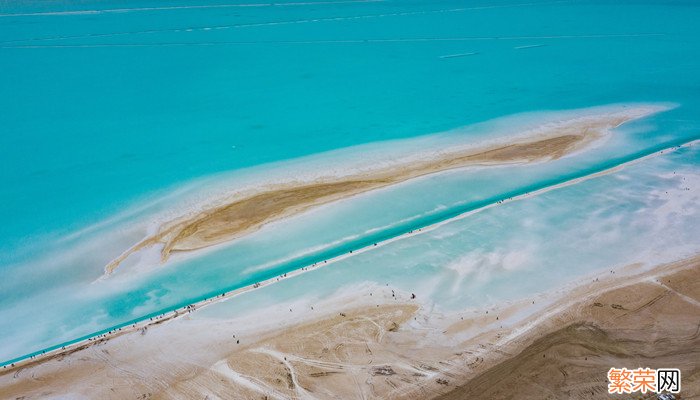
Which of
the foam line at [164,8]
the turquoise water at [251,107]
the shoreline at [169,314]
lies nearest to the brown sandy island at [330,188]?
the turquoise water at [251,107]

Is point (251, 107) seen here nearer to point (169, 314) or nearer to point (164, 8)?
point (169, 314)

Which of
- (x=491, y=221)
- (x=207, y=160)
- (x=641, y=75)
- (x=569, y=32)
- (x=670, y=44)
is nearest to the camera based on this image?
(x=491, y=221)

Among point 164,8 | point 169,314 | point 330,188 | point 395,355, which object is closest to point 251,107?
point 330,188

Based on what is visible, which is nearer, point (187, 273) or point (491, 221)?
point (187, 273)

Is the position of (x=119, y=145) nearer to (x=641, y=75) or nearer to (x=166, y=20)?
(x=166, y=20)

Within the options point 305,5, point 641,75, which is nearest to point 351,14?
point 305,5
